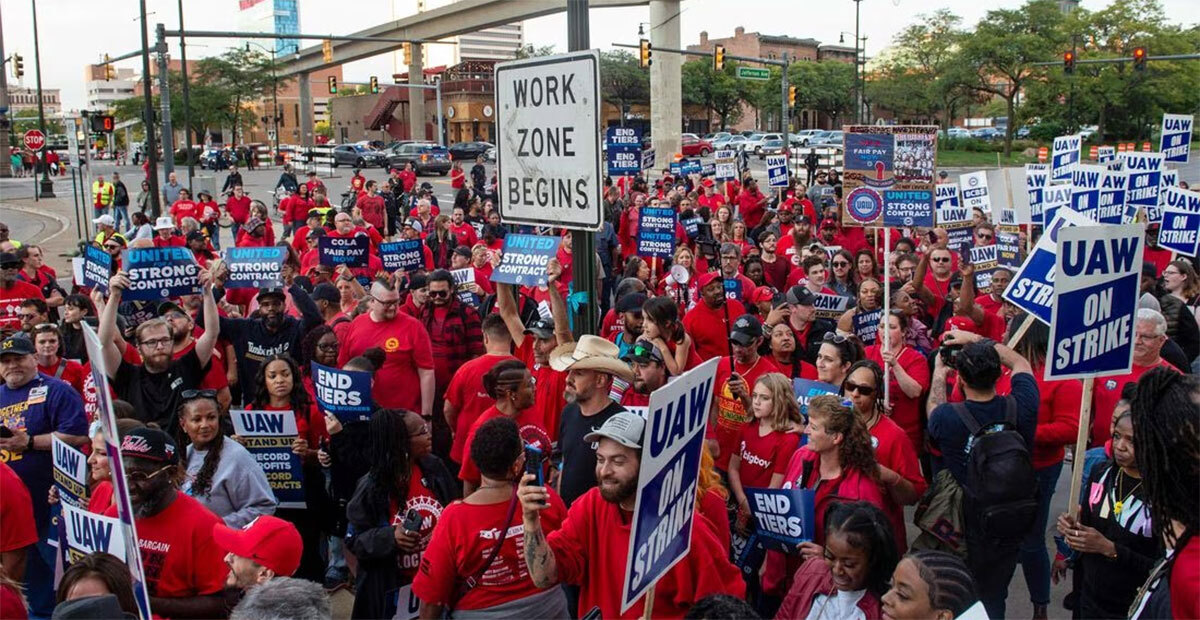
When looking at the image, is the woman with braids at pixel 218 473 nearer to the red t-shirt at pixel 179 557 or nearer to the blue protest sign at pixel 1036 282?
the red t-shirt at pixel 179 557

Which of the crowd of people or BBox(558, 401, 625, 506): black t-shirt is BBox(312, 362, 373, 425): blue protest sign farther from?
BBox(558, 401, 625, 506): black t-shirt

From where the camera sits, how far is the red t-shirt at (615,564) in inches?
150

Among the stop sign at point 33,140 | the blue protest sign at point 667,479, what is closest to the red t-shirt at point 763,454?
the blue protest sign at point 667,479

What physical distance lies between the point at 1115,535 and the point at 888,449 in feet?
3.62

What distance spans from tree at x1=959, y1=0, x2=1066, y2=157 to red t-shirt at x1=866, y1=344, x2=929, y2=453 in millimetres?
59004

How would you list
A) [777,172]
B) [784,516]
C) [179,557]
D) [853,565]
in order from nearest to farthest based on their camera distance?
1. [853,565]
2. [179,557]
3. [784,516]
4. [777,172]

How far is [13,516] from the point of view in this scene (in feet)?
15.2

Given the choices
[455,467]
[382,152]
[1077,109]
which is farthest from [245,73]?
[455,467]

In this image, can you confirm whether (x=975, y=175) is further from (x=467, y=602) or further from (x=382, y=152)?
(x=382, y=152)

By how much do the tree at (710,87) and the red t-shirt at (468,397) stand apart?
249 ft

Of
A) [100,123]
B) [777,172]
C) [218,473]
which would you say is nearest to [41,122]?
[100,123]

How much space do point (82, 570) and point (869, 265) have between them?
839cm

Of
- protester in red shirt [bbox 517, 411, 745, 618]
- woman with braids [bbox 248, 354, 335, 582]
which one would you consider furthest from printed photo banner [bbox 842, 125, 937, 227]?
protester in red shirt [bbox 517, 411, 745, 618]

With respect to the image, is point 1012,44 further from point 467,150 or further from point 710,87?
point 467,150
